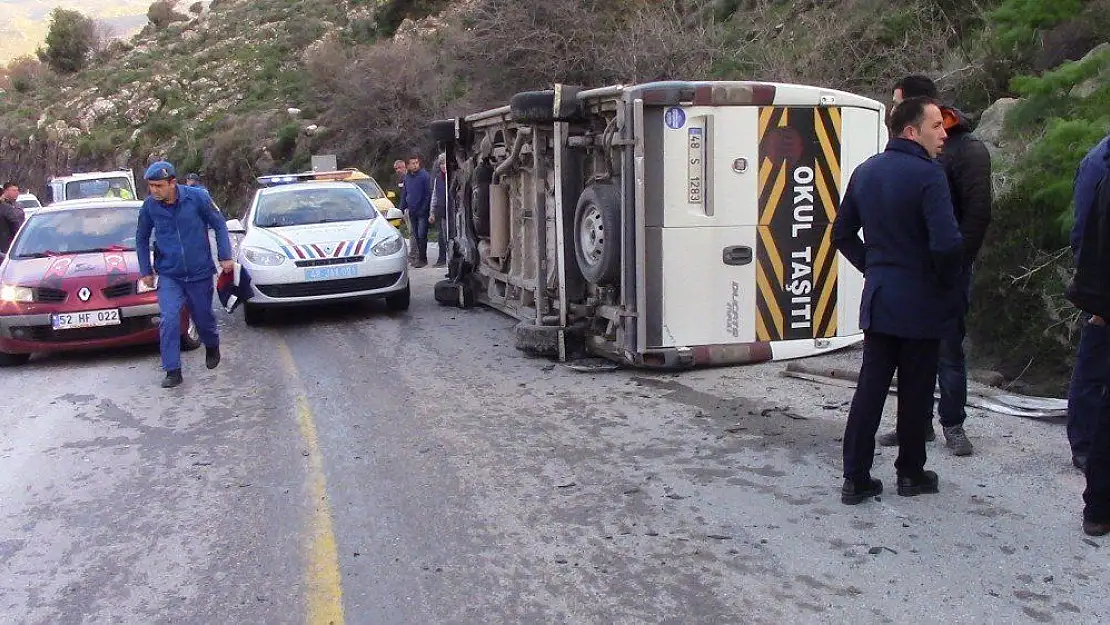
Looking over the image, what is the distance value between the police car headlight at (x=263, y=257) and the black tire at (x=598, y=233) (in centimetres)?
399

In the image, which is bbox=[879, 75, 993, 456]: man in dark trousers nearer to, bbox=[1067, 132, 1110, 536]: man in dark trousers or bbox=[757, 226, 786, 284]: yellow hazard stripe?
bbox=[1067, 132, 1110, 536]: man in dark trousers

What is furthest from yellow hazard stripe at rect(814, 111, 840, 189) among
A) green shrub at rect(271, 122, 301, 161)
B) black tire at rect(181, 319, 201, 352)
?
green shrub at rect(271, 122, 301, 161)

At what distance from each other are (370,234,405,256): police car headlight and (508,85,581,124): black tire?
338 centimetres

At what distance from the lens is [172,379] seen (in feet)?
27.9

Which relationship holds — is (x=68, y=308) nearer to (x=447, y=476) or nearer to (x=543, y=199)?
(x=543, y=199)

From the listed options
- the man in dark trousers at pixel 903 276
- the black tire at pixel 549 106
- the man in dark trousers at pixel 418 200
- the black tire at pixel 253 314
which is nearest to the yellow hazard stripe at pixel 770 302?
the black tire at pixel 549 106

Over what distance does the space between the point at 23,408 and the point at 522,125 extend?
4.96m

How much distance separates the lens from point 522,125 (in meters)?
9.73

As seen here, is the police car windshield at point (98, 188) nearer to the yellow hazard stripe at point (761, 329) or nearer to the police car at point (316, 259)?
the police car at point (316, 259)

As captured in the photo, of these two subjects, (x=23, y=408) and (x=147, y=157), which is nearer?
(x=23, y=408)

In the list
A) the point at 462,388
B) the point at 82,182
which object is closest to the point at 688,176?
the point at 462,388

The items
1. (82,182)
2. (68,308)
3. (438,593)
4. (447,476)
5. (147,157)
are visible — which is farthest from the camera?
(147,157)

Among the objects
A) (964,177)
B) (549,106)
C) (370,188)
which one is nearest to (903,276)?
(964,177)

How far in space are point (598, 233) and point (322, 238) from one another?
430 centimetres
